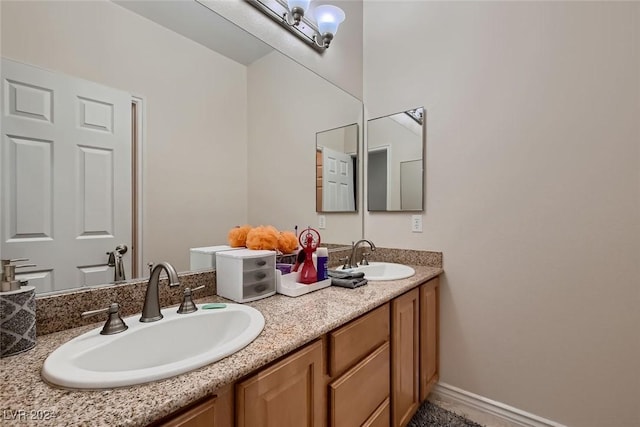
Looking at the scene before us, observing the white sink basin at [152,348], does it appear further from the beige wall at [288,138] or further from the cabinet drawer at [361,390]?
the beige wall at [288,138]

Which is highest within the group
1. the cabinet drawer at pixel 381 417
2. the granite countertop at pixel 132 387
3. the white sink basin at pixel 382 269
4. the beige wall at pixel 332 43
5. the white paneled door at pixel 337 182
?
the beige wall at pixel 332 43

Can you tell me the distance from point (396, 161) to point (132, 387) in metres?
1.85

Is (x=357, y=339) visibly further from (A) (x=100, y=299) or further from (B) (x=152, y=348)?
(A) (x=100, y=299)

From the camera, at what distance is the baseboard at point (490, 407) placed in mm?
1550

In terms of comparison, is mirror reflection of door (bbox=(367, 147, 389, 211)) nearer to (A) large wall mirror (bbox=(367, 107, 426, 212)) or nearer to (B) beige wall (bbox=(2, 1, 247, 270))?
(A) large wall mirror (bbox=(367, 107, 426, 212))

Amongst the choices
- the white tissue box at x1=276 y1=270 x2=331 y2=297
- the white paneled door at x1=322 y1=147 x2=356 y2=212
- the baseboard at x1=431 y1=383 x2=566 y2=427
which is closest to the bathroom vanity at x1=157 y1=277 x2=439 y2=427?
the baseboard at x1=431 y1=383 x2=566 y2=427

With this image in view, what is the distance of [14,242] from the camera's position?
0.83 m

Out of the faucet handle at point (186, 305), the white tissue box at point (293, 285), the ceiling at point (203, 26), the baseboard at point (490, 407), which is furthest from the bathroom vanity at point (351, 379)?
the ceiling at point (203, 26)

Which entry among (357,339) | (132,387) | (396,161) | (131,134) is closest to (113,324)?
(132,387)

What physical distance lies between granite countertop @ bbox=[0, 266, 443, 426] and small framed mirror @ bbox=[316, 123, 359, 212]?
1071 mm

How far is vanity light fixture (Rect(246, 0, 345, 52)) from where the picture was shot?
1.58 meters

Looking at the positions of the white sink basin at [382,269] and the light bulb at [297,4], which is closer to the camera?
the light bulb at [297,4]

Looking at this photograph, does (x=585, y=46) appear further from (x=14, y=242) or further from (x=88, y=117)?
(x=14, y=242)

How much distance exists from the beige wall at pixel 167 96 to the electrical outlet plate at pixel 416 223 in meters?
1.12
